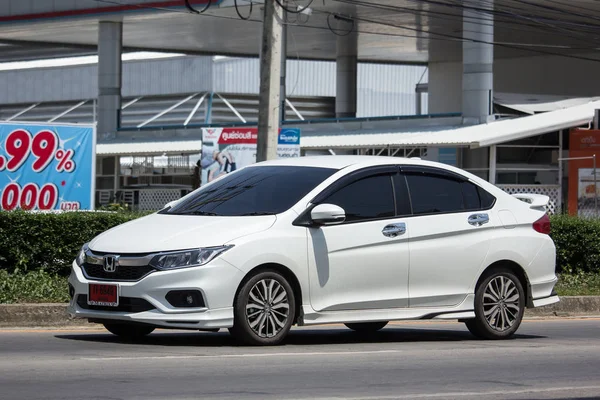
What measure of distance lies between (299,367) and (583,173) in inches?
958

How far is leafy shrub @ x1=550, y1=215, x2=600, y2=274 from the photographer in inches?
741

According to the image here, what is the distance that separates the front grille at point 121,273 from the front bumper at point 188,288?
0.18 feet

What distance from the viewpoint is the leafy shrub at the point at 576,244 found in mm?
18828

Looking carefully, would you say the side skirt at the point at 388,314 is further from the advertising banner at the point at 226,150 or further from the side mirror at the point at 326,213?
the advertising banner at the point at 226,150

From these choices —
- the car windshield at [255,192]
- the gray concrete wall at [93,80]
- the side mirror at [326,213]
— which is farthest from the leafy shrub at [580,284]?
the gray concrete wall at [93,80]

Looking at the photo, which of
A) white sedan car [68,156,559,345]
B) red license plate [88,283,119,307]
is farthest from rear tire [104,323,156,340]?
red license plate [88,283,119,307]

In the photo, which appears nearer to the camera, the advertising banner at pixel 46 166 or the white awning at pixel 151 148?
the advertising banner at pixel 46 166

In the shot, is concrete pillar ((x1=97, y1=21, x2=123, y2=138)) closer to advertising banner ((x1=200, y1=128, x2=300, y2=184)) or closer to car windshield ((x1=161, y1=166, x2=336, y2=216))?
advertising banner ((x1=200, y1=128, x2=300, y2=184))

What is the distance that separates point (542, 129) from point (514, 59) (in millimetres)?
21303

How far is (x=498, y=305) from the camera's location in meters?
12.3

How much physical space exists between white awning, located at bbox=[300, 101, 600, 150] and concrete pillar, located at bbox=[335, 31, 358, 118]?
47.4 ft

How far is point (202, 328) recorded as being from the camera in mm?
10484

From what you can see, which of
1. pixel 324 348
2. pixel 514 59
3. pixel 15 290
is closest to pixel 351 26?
pixel 514 59

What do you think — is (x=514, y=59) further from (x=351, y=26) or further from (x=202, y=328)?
(x=202, y=328)
